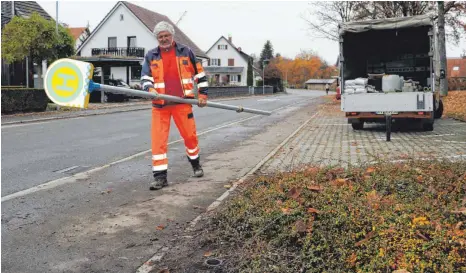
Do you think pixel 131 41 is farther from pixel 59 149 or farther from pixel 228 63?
pixel 228 63

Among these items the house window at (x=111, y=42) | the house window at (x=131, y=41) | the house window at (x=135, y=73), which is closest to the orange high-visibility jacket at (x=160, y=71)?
the house window at (x=135, y=73)

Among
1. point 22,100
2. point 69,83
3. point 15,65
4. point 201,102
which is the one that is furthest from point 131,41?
point 69,83

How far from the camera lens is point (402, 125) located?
48.5ft

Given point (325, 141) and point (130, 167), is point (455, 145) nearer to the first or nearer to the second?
point (325, 141)

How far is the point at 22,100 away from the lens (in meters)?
20.4

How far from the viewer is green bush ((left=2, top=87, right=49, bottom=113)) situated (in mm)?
19547

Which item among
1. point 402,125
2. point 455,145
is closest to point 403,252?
point 455,145

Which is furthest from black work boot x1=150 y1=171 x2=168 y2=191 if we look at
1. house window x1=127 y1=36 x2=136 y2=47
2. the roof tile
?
house window x1=127 y1=36 x2=136 y2=47

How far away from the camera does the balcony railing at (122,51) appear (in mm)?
48656

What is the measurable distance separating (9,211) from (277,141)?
731 cm

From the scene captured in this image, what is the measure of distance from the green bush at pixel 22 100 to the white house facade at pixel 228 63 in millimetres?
68106

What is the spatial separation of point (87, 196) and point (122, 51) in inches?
1817

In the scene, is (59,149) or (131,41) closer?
(59,149)

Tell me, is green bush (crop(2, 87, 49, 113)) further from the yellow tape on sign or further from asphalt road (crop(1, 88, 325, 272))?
the yellow tape on sign
